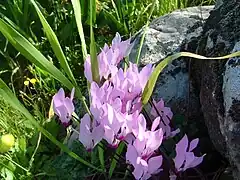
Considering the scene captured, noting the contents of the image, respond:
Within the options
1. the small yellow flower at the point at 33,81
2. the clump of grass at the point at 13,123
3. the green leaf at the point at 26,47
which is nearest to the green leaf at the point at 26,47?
the green leaf at the point at 26,47

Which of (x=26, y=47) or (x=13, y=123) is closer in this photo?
(x=26, y=47)

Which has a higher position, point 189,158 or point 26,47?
point 26,47

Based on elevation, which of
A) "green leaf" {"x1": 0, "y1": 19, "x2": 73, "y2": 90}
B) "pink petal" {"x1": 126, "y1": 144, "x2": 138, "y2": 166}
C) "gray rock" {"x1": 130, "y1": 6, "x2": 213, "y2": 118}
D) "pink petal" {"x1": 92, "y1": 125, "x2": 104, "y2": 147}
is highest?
"green leaf" {"x1": 0, "y1": 19, "x2": 73, "y2": 90}

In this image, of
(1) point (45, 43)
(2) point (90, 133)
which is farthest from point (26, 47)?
(1) point (45, 43)

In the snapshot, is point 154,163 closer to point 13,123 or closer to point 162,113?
point 162,113

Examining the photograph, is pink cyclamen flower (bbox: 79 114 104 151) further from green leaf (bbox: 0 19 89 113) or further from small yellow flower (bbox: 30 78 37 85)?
small yellow flower (bbox: 30 78 37 85)

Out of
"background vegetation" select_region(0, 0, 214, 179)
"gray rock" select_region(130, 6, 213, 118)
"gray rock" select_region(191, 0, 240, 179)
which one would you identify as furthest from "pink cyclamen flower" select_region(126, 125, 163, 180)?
"background vegetation" select_region(0, 0, 214, 179)

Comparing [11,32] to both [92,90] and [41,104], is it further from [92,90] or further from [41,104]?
[41,104]

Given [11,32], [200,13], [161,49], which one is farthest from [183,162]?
[200,13]
